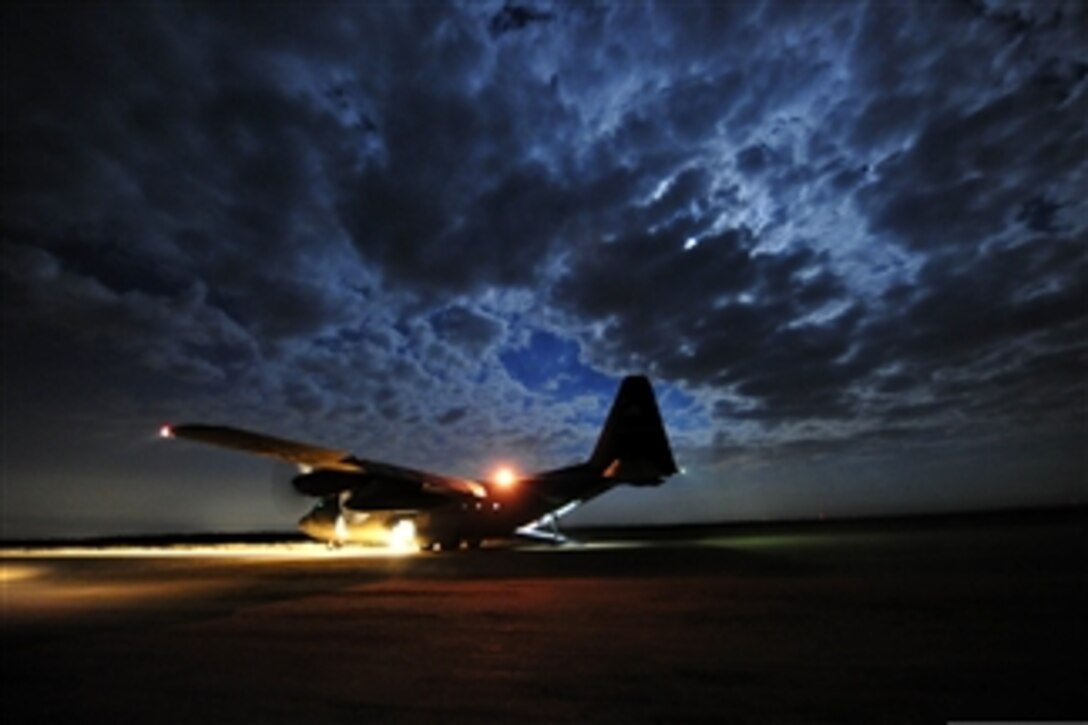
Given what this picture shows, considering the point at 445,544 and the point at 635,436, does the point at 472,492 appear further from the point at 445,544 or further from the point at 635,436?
the point at 635,436

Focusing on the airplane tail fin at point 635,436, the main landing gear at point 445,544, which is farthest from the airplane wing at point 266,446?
the airplane tail fin at point 635,436

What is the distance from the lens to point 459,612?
10.8 metres

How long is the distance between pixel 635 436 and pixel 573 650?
2317 centimetres

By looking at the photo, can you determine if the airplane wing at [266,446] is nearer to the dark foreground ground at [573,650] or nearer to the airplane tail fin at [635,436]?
the dark foreground ground at [573,650]

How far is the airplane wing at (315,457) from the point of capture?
20.8 metres

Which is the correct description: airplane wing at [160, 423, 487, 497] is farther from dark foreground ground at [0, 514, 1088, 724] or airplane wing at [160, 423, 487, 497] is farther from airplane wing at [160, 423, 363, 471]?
dark foreground ground at [0, 514, 1088, 724]

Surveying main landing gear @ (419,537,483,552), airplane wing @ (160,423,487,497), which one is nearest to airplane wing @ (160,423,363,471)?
airplane wing @ (160,423,487,497)

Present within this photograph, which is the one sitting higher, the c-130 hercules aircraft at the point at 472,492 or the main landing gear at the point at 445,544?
the c-130 hercules aircraft at the point at 472,492

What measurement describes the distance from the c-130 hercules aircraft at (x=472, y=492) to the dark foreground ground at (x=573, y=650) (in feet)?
36.3

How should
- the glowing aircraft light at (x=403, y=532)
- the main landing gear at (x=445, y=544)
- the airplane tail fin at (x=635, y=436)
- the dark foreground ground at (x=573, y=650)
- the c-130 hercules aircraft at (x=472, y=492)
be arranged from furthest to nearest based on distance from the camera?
the airplane tail fin at (x=635, y=436) < the main landing gear at (x=445, y=544) < the glowing aircraft light at (x=403, y=532) < the c-130 hercules aircraft at (x=472, y=492) < the dark foreground ground at (x=573, y=650)

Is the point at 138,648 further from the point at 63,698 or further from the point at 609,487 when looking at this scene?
the point at 609,487

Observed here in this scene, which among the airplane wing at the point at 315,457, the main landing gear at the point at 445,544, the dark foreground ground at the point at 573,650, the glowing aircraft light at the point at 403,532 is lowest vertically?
the dark foreground ground at the point at 573,650

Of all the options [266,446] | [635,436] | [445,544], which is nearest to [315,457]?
[266,446]

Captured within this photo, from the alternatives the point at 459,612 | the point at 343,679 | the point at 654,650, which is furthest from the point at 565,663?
the point at 459,612
